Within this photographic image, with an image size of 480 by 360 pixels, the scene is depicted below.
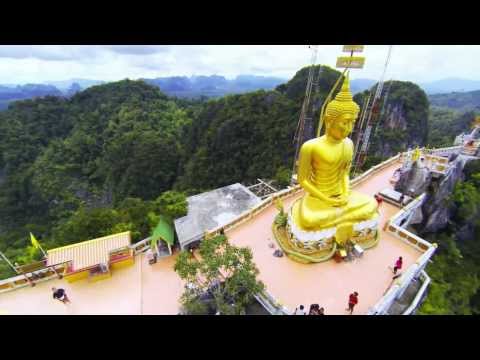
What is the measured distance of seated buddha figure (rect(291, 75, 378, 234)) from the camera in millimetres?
9711

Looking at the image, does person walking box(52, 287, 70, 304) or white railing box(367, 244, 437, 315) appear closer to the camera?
white railing box(367, 244, 437, 315)

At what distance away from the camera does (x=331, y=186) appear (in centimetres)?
1103

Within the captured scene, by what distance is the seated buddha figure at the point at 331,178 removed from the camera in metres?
9.71

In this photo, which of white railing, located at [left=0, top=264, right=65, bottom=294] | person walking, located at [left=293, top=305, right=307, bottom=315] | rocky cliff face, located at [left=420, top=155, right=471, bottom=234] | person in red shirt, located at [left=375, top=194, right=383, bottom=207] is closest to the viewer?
person walking, located at [left=293, top=305, right=307, bottom=315]

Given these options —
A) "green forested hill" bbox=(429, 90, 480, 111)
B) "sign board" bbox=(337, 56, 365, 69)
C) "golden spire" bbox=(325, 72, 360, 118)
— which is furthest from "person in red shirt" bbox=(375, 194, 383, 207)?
"green forested hill" bbox=(429, 90, 480, 111)

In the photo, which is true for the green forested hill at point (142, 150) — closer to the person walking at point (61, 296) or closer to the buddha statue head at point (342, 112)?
the person walking at point (61, 296)

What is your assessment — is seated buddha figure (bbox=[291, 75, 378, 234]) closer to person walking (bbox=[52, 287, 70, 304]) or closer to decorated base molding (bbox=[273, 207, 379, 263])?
decorated base molding (bbox=[273, 207, 379, 263])

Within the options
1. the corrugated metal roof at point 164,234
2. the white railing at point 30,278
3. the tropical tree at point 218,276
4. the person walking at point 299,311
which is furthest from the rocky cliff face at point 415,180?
the white railing at point 30,278

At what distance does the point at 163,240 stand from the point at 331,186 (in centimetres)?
817

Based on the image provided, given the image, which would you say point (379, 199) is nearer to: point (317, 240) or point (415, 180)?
point (415, 180)

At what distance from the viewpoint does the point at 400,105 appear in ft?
160

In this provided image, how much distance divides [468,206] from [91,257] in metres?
24.4

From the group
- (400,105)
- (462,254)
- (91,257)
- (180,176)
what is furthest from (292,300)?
(400,105)

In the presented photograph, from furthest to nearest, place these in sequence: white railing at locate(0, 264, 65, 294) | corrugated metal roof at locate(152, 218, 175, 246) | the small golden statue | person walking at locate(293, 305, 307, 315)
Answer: corrugated metal roof at locate(152, 218, 175, 246) < white railing at locate(0, 264, 65, 294) < the small golden statue < person walking at locate(293, 305, 307, 315)
